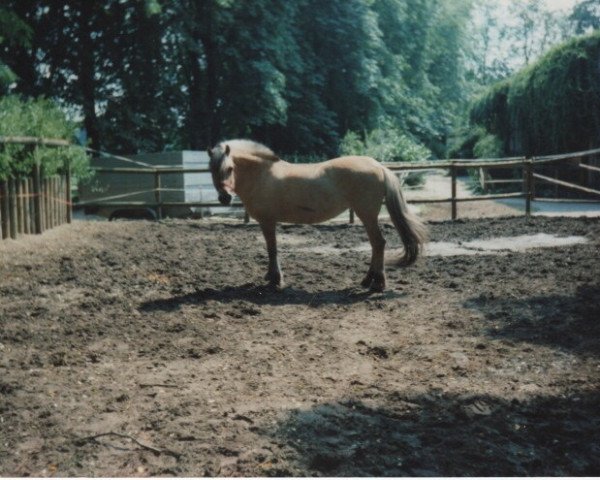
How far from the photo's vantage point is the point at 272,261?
20.9ft

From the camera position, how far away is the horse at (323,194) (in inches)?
241

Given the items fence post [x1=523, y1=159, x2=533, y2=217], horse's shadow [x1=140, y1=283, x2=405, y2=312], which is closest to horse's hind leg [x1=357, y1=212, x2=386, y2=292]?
horse's shadow [x1=140, y1=283, x2=405, y2=312]

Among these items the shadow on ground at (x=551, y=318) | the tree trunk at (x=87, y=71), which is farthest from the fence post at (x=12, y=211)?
the tree trunk at (x=87, y=71)

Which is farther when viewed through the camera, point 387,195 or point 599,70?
point 599,70

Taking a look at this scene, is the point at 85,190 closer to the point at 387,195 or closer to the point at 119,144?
the point at 119,144

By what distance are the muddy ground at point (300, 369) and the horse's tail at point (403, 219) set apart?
19.7 inches

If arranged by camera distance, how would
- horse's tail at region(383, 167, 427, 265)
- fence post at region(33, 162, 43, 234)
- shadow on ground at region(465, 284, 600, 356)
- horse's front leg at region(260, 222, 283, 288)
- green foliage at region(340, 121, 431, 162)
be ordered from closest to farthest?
shadow on ground at region(465, 284, 600, 356) → horse's tail at region(383, 167, 427, 265) → horse's front leg at region(260, 222, 283, 288) → fence post at region(33, 162, 43, 234) → green foliage at region(340, 121, 431, 162)

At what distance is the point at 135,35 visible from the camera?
789 inches

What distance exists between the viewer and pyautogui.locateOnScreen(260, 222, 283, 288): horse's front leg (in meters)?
6.31

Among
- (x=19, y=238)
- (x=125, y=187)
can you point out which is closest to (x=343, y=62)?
(x=125, y=187)

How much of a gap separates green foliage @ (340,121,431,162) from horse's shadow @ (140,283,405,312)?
18.2 meters

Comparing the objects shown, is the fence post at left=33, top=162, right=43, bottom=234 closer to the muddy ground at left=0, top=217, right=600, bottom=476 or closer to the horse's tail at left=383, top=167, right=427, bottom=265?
the muddy ground at left=0, top=217, right=600, bottom=476

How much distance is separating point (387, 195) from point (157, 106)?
17.4 meters

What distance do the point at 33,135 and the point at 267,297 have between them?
6.32 metres
